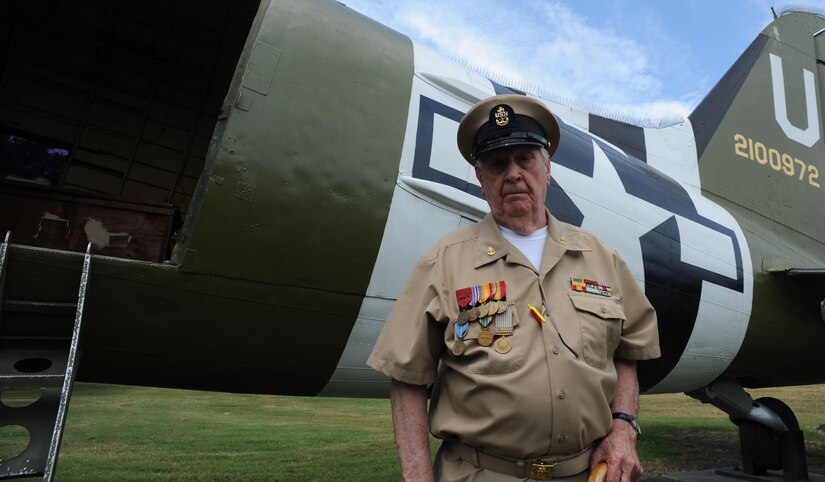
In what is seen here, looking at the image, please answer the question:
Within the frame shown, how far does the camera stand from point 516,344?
1478 millimetres

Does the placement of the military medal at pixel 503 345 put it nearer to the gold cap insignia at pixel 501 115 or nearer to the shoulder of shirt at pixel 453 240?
the shoulder of shirt at pixel 453 240

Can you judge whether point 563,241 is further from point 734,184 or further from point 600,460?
point 734,184

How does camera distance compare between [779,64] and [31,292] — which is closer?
[31,292]

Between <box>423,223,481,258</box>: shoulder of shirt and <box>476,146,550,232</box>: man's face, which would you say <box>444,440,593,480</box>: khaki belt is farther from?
<box>476,146,550,232</box>: man's face

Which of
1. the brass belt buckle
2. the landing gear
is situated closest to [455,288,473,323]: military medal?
the brass belt buckle

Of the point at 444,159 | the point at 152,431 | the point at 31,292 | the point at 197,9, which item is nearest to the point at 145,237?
the point at 31,292

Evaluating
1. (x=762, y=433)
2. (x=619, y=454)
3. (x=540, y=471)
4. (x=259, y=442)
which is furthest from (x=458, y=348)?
(x=259, y=442)

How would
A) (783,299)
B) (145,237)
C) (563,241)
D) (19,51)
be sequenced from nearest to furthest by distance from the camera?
(563,241), (145,237), (783,299), (19,51)

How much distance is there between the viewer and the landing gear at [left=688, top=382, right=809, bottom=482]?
4.82 m

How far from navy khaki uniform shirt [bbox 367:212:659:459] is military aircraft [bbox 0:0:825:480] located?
3.58ft

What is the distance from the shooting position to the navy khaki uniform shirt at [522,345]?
142cm

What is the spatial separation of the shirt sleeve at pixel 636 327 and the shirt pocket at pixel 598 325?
0.08 metres

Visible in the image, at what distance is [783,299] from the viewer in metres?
4.59

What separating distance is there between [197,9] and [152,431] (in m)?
5.15
